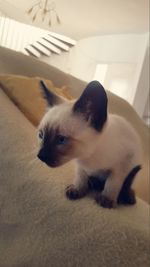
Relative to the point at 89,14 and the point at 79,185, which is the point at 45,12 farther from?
the point at 79,185

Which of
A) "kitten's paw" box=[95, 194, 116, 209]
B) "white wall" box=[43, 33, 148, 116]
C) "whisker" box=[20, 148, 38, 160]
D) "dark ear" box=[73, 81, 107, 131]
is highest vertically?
"dark ear" box=[73, 81, 107, 131]

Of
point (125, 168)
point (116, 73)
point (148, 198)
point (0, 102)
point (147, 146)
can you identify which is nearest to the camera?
point (125, 168)

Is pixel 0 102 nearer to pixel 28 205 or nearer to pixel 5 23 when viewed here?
pixel 5 23

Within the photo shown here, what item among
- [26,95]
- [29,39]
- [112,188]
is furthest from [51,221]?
[29,39]


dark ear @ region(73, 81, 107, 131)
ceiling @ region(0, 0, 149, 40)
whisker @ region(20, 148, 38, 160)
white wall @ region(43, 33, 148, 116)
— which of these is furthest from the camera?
white wall @ region(43, 33, 148, 116)

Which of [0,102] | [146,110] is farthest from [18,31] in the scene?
[146,110]

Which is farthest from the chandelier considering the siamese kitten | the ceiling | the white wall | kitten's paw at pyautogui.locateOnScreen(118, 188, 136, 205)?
kitten's paw at pyautogui.locateOnScreen(118, 188, 136, 205)

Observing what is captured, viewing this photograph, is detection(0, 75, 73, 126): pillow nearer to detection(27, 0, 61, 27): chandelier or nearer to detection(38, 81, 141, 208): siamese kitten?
detection(27, 0, 61, 27): chandelier

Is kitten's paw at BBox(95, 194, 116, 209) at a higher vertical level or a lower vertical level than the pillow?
higher

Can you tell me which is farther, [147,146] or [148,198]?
[147,146]
